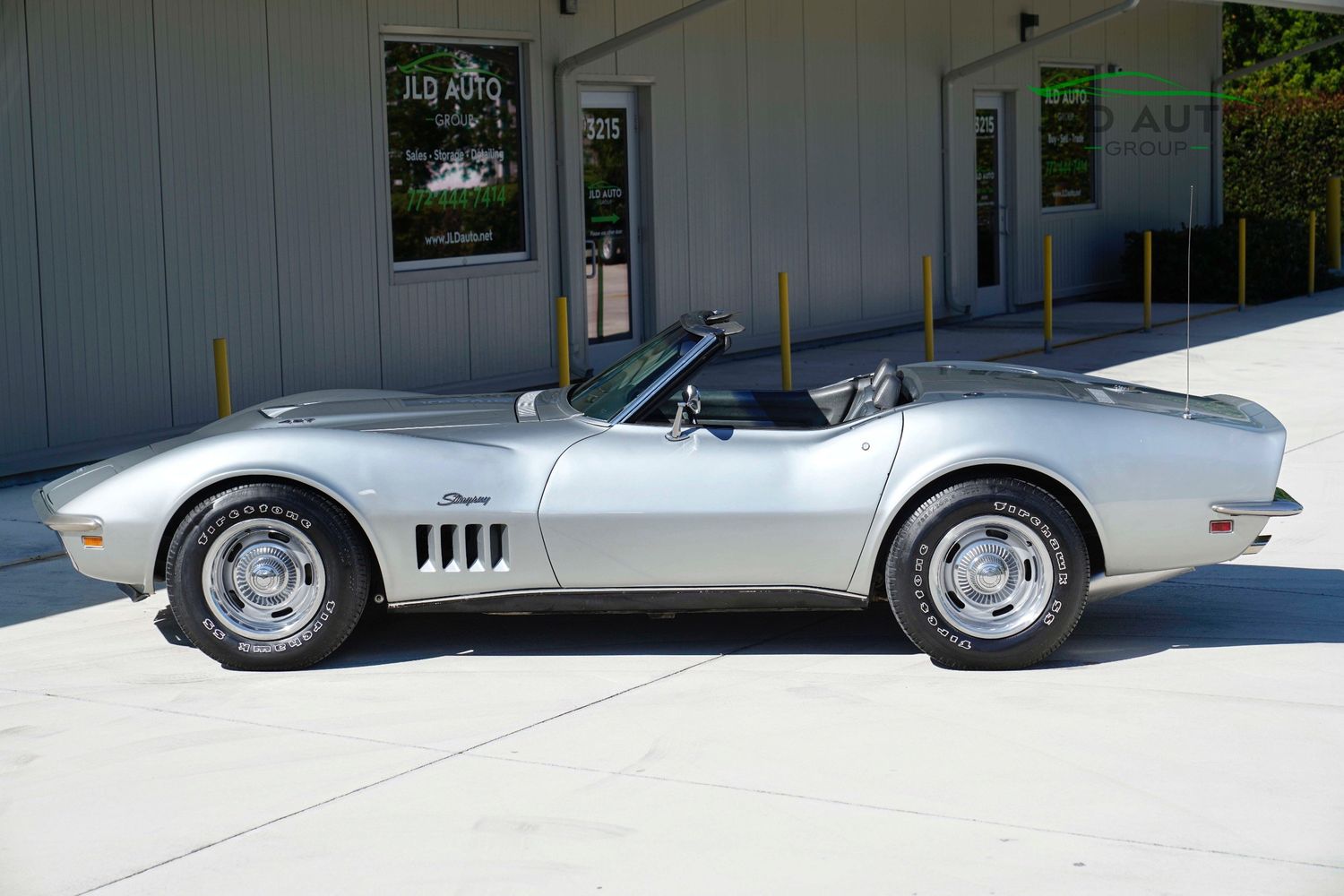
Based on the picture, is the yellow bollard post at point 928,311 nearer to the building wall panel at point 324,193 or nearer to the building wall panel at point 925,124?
the building wall panel at point 925,124

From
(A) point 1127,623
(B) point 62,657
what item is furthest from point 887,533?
(B) point 62,657

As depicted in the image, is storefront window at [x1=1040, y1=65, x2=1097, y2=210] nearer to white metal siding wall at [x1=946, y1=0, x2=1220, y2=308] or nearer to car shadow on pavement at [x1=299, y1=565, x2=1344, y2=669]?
white metal siding wall at [x1=946, y1=0, x2=1220, y2=308]

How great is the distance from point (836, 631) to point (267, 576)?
6.85 ft

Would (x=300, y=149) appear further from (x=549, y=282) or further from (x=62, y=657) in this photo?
(x=62, y=657)

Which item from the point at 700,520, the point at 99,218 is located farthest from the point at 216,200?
the point at 700,520

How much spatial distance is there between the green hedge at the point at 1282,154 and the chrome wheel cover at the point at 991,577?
84.9 feet

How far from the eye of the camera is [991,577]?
18.3ft

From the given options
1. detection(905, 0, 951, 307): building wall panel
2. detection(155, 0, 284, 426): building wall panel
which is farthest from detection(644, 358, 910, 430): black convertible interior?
detection(905, 0, 951, 307): building wall panel

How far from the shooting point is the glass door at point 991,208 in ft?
63.1

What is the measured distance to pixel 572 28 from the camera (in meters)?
13.8

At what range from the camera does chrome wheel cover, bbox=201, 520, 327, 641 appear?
18.5 ft

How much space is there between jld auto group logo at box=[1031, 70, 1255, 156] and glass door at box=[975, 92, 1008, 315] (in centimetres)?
90

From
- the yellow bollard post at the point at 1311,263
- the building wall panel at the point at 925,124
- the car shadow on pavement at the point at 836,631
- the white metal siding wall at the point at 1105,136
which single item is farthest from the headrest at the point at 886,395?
the yellow bollard post at the point at 1311,263

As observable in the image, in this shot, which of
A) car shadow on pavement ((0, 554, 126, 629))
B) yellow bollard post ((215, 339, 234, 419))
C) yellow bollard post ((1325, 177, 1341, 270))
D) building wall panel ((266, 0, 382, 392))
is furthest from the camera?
yellow bollard post ((1325, 177, 1341, 270))
